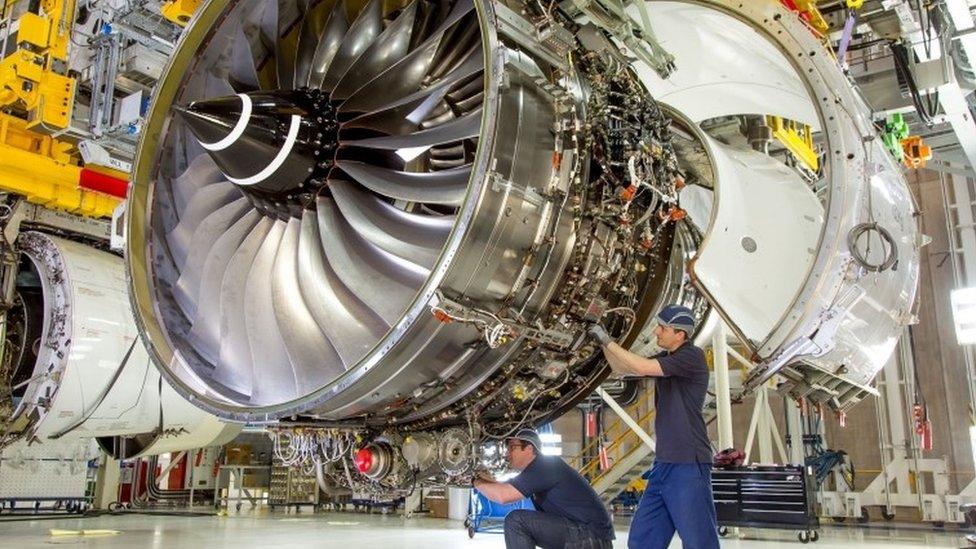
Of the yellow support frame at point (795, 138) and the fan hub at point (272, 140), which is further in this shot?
the yellow support frame at point (795, 138)

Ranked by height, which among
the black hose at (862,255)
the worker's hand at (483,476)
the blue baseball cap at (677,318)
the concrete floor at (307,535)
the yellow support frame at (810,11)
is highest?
the yellow support frame at (810,11)

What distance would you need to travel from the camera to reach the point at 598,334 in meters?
3.15

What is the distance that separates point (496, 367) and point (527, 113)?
97cm

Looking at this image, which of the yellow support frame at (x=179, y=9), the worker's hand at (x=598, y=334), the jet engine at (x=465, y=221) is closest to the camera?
the jet engine at (x=465, y=221)

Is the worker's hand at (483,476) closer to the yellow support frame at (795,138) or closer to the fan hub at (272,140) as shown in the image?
the fan hub at (272,140)

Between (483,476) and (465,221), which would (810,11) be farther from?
(483,476)

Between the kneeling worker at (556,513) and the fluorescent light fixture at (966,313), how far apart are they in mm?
8743

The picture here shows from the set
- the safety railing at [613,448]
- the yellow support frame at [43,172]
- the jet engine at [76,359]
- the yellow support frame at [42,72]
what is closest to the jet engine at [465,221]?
the jet engine at [76,359]

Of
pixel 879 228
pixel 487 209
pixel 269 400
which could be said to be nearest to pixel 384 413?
pixel 269 400

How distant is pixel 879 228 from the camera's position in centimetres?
314

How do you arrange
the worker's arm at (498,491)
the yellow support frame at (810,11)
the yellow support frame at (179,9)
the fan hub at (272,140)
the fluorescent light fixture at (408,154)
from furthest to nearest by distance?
the yellow support frame at (179,9), the yellow support frame at (810,11), the worker's arm at (498,491), the fluorescent light fixture at (408,154), the fan hub at (272,140)

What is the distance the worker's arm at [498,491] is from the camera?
3.80 m

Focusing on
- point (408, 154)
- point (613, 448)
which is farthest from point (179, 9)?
point (613, 448)

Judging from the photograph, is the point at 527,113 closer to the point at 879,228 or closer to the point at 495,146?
the point at 495,146
